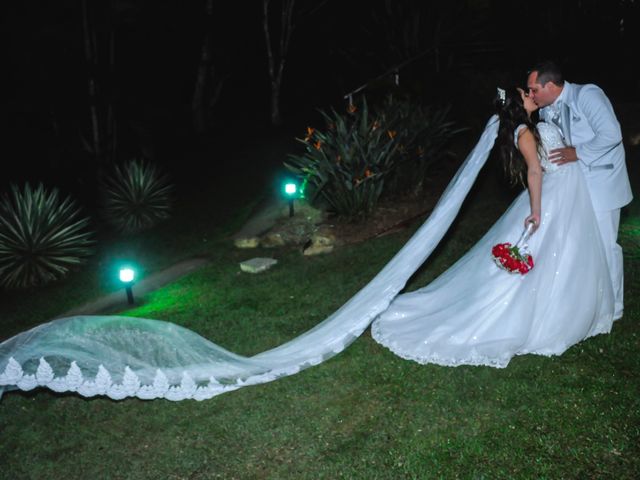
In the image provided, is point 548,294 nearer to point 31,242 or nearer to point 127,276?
point 127,276

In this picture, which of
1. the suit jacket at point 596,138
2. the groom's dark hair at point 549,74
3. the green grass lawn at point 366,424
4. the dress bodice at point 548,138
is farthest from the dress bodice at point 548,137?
the green grass lawn at point 366,424

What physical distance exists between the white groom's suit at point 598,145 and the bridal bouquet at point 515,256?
728 mm

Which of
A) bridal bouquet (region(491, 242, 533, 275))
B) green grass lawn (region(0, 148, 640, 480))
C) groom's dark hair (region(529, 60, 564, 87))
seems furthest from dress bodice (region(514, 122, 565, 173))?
green grass lawn (region(0, 148, 640, 480))

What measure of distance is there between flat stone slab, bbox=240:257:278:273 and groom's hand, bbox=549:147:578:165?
4.26 meters

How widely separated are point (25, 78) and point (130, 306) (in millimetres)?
8356

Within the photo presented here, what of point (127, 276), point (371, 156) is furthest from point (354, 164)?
point (127, 276)

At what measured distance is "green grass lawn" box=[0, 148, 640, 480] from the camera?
3779 millimetres

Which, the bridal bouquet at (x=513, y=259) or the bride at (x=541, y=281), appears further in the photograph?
the bride at (x=541, y=281)

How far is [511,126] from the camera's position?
14.9 ft

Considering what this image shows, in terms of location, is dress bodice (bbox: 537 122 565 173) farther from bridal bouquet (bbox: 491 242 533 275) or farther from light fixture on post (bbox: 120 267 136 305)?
light fixture on post (bbox: 120 267 136 305)

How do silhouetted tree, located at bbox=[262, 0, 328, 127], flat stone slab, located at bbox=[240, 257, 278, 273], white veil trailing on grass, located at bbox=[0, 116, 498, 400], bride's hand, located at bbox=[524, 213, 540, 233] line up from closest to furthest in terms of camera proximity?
white veil trailing on grass, located at bbox=[0, 116, 498, 400]
bride's hand, located at bbox=[524, 213, 540, 233]
flat stone slab, located at bbox=[240, 257, 278, 273]
silhouetted tree, located at bbox=[262, 0, 328, 127]

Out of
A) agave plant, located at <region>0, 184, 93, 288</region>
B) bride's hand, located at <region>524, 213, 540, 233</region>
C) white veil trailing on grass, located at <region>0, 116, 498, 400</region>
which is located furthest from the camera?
agave plant, located at <region>0, 184, 93, 288</region>

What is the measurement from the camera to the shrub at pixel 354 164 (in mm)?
8484

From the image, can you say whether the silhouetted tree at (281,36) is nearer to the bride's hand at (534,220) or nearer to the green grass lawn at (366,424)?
the green grass lawn at (366,424)
